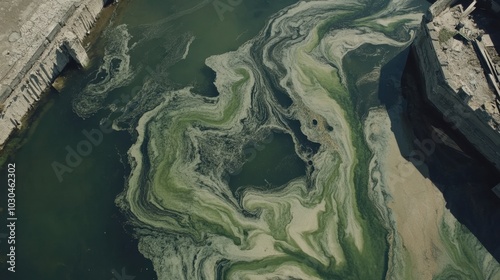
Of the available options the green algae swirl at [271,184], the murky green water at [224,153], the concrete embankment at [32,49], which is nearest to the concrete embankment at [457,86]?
the murky green water at [224,153]

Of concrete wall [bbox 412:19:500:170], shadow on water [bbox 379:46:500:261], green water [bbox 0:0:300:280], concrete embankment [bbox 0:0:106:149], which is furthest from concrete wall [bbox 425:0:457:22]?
concrete embankment [bbox 0:0:106:149]

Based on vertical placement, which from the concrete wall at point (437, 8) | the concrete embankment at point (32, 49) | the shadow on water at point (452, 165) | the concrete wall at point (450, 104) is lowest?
the shadow on water at point (452, 165)

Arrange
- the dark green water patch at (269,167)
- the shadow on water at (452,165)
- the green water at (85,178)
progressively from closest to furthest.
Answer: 1. the green water at (85,178)
2. the shadow on water at (452,165)
3. the dark green water patch at (269,167)

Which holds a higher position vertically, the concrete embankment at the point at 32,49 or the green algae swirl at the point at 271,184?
the concrete embankment at the point at 32,49

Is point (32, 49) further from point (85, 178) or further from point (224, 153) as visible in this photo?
point (224, 153)

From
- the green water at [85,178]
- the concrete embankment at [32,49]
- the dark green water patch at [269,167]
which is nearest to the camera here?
the green water at [85,178]

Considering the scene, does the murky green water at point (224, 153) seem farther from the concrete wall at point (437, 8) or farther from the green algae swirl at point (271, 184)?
the concrete wall at point (437, 8)

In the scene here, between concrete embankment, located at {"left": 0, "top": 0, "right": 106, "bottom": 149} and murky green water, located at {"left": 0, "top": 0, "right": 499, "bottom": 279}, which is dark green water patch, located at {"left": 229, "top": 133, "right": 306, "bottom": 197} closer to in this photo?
murky green water, located at {"left": 0, "top": 0, "right": 499, "bottom": 279}
